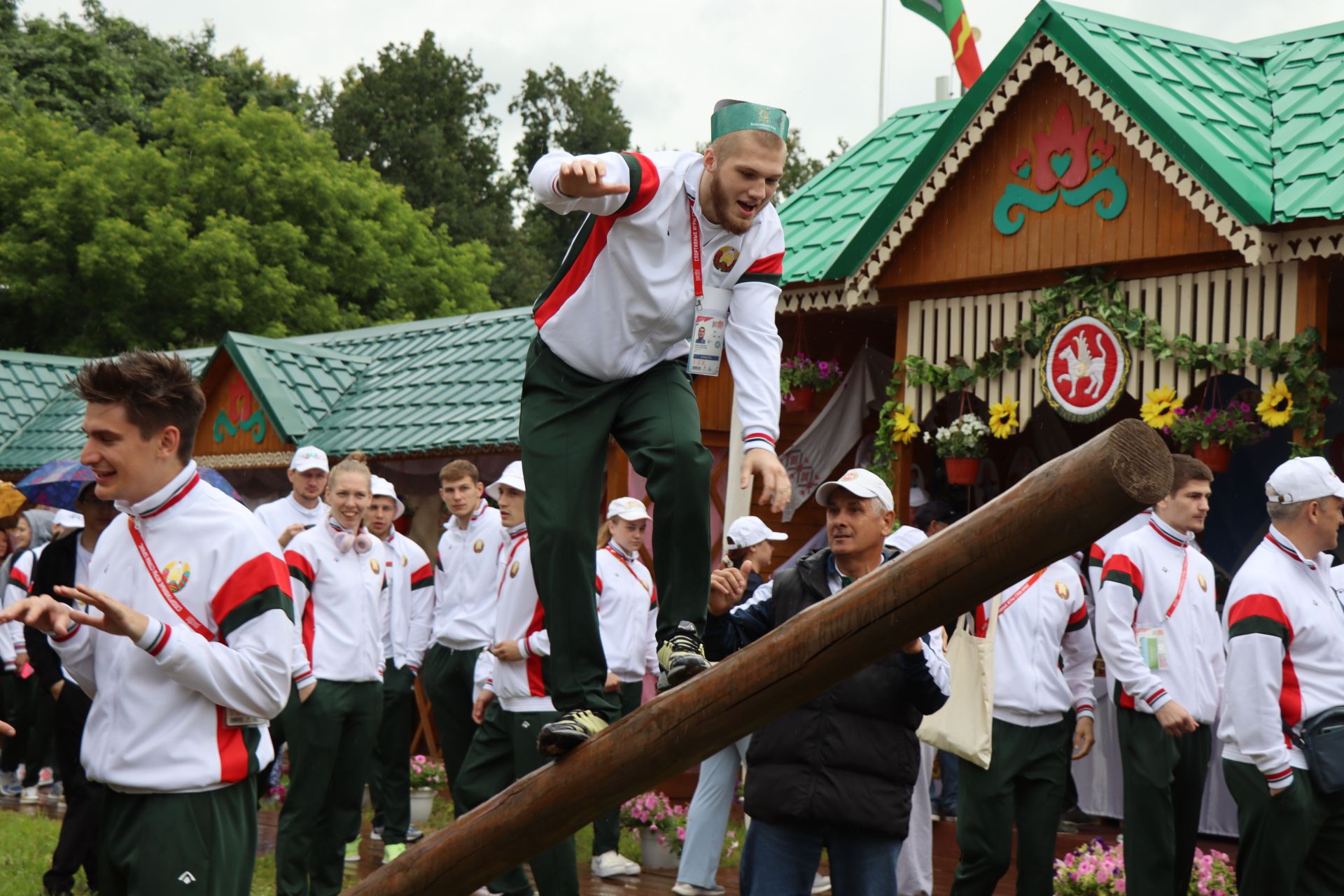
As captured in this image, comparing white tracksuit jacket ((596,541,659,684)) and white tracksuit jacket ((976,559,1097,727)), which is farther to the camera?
white tracksuit jacket ((596,541,659,684))

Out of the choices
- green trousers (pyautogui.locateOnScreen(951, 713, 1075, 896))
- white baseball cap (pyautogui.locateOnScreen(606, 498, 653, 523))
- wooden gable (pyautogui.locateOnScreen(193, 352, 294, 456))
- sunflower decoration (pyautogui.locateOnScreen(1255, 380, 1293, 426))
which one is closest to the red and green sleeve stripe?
green trousers (pyautogui.locateOnScreen(951, 713, 1075, 896))

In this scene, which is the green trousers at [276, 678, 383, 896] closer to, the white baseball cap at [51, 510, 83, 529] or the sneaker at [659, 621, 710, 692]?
the white baseball cap at [51, 510, 83, 529]

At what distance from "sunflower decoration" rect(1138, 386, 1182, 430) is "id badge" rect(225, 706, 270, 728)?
6.47 m

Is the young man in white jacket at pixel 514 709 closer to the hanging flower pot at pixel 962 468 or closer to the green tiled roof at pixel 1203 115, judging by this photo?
the hanging flower pot at pixel 962 468

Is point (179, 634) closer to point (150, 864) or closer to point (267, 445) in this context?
point (150, 864)

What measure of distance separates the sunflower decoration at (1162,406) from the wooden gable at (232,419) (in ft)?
31.0

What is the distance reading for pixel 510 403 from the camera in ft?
46.3

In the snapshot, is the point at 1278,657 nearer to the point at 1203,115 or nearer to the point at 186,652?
the point at 186,652

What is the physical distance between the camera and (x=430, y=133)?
44969 millimetres

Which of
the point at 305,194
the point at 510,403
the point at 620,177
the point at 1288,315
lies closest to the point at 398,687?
the point at 510,403

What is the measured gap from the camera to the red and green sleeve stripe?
4.10 meters

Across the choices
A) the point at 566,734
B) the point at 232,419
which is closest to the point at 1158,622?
the point at 566,734

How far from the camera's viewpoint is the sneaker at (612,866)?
9250 mm

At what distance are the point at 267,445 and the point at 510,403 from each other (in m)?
3.44
